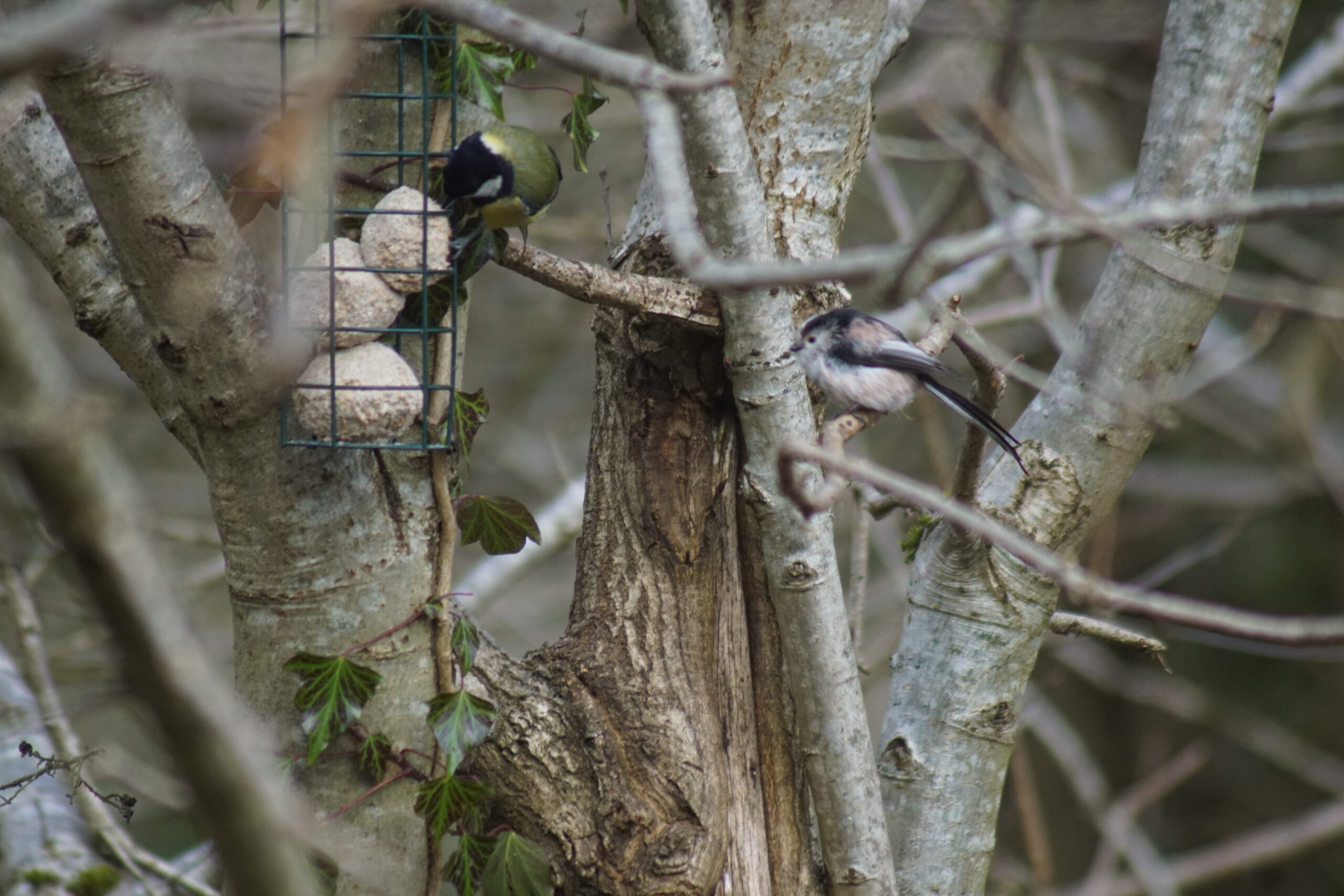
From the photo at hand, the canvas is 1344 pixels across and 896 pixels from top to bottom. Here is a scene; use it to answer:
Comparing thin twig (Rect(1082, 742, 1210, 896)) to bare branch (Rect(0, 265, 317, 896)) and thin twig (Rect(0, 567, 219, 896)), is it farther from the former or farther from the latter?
bare branch (Rect(0, 265, 317, 896))

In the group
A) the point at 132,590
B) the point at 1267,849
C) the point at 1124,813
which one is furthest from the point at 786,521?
the point at 1267,849

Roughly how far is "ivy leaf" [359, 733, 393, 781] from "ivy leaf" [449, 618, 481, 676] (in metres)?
0.16

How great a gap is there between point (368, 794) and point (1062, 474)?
1326 millimetres

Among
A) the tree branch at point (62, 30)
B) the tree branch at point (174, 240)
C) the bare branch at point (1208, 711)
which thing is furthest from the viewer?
the bare branch at point (1208, 711)

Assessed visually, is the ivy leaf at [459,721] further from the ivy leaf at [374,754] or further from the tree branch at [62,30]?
the tree branch at [62,30]

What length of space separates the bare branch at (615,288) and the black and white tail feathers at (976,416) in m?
0.44

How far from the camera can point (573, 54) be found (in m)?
0.94

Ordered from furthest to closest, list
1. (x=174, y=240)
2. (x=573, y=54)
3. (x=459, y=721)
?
(x=459, y=721) < (x=174, y=240) < (x=573, y=54)

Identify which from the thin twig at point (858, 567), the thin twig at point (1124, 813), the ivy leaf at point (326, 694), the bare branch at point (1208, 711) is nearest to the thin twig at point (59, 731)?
the ivy leaf at point (326, 694)

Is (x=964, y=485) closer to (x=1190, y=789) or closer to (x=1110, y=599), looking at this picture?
(x=1110, y=599)

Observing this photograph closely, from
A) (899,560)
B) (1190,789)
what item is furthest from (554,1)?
(1190,789)

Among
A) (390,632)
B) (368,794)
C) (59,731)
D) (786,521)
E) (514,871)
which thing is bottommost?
(514,871)

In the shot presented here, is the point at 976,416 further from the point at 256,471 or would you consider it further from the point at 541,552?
the point at 541,552

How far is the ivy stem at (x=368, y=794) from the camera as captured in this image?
1.62 metres
